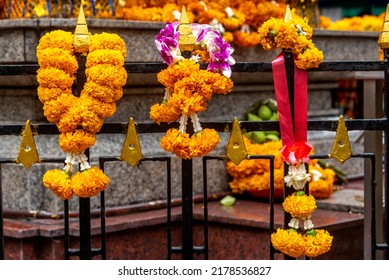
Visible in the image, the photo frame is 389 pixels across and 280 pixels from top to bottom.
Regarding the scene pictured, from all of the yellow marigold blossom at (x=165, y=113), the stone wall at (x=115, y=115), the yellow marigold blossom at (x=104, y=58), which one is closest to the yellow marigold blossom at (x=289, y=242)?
the yellow marigold blossom at (x=165, y=113)

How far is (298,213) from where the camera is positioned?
3889 millimetres

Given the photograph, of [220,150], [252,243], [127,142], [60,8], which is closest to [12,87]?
[60,8]

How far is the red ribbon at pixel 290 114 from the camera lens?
3.92 meters

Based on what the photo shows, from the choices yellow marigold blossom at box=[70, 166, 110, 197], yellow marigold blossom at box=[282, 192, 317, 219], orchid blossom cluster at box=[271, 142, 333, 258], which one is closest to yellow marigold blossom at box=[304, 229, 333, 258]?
orchid blossom cluster at box=[271, 142, 333, 258]

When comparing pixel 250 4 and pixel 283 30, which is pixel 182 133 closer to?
pixel 283 30

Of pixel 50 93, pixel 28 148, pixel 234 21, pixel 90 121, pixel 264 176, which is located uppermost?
pixel 234 21

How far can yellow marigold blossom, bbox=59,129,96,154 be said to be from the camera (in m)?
3.75

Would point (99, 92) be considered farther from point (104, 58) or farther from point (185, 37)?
point (185, 37)

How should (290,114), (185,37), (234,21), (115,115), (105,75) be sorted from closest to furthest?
(105,75), (185,37), (290,114), (115,115), (234,21)

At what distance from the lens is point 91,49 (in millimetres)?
3807

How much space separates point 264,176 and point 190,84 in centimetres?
256

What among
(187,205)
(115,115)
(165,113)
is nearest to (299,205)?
(187,205)

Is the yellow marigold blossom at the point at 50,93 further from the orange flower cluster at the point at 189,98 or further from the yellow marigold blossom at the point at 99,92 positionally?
the orange flower cluster at the point at 189,98
